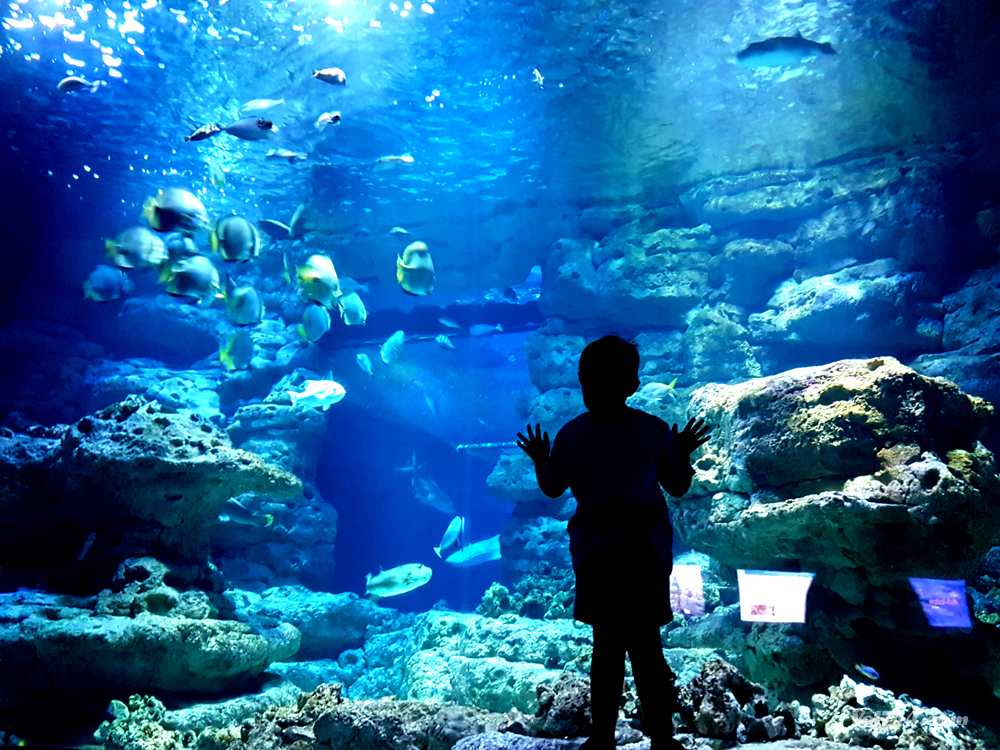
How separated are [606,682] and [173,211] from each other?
7.66m

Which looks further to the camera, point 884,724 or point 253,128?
point 253,128

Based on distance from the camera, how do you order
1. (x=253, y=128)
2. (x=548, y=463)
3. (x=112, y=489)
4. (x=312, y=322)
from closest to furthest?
(x=548, y=463) < (x=112, y=489) < (x=253, y=128) < (x=312, y=322)

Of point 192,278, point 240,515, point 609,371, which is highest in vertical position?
point 192,278

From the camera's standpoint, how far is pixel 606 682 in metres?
2.08

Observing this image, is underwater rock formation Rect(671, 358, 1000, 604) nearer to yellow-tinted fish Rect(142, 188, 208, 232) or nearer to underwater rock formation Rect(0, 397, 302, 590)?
underwater rock formation Rect(0, 397, 302, 590)

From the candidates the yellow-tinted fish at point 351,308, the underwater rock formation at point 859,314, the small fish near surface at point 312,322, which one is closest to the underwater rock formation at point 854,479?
the yellow-tinted fish at point 351,308

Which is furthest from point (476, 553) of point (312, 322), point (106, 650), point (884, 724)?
point (884, 724)

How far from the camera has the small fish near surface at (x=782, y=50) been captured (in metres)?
8.32

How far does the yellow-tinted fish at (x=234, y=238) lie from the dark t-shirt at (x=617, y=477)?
22.3ft

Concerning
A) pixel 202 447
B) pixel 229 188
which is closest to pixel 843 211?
pixel 202 447

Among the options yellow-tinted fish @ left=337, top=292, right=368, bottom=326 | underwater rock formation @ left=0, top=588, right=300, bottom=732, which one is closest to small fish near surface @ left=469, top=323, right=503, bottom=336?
yellow-tinted fish @ left=337, top=292, right=368, bottom=326

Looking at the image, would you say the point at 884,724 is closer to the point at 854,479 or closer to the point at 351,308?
the point at 854,479

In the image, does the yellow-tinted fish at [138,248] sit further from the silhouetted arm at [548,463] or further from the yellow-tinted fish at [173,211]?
the silhouetted arm at [548,463]

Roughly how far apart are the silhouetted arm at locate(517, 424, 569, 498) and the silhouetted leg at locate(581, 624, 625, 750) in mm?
549
